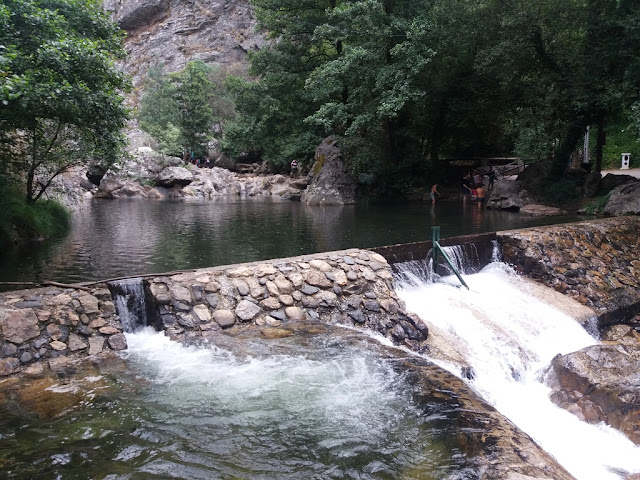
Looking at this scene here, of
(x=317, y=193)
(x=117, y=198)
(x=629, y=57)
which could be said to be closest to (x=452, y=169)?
(x=317, y=193)

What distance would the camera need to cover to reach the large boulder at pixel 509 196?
20203 mm

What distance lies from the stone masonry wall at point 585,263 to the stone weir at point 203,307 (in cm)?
398

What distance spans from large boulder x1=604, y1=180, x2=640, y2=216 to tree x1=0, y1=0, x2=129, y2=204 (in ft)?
52.1

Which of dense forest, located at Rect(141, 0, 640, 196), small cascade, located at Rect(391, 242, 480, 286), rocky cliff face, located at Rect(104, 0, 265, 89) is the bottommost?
small cascade, located at Rect(391, 242, 480, 286)

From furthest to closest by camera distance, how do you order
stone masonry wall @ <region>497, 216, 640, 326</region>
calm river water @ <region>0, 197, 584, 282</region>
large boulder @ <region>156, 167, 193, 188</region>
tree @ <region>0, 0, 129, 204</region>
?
1. large boulder @ <region>156, 167, 193, 188</region>
2. calm river water @ <region>0, 197, 584, 282</region>
3. stone masonry wall @ <region>497, 216, 640, 326</region>
4. tree @ <region>0, 0, 129, 204</region>

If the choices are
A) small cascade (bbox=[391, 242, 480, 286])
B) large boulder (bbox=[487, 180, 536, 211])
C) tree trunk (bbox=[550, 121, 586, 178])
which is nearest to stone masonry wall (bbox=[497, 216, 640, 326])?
small cascade (bbox=[391, 242, 480, 286])

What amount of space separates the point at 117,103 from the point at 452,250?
781cm

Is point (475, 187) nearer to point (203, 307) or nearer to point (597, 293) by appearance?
point (597, 293)

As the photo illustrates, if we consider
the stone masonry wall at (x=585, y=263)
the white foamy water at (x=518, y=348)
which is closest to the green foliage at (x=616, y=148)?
the stone masonry wall at (x=585, y=263)

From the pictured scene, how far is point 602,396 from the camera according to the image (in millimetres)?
5258

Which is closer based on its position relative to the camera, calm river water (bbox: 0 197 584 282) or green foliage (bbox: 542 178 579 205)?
calm river water (bbox: 0 197 584 282)

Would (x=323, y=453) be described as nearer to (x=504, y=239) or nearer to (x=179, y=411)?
(x=179, y=411)

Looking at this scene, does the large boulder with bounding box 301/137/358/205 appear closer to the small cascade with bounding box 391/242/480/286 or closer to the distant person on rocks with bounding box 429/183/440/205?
the distant person on rocks with bounding box 429/183/440/205

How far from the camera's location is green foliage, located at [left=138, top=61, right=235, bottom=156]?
3972 cm
